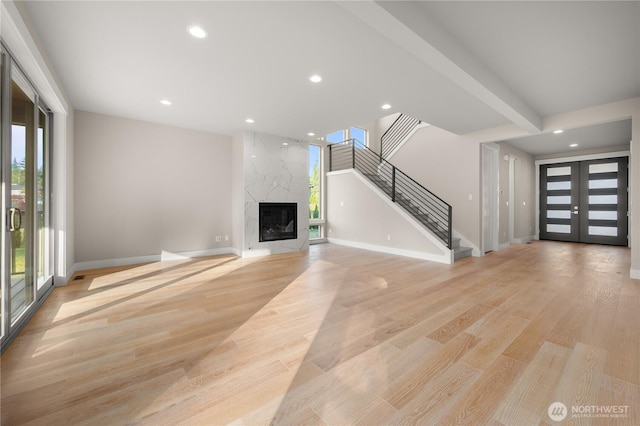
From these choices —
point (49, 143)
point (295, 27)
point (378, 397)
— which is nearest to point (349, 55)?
point (295, 27)

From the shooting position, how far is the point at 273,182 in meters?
6.48

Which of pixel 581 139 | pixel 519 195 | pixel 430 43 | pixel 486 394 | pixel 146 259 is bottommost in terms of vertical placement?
pixel 486 394

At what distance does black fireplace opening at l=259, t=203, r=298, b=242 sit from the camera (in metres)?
6.38

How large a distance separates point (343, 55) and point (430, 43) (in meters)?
0.95

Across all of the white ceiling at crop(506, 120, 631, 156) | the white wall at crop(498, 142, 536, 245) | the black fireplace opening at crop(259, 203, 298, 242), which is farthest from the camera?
the white wall at crop(498, 142, 536, 245)

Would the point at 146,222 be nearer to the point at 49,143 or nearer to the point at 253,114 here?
the point at 49,143

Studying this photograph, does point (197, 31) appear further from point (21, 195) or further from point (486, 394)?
point (486, 394)

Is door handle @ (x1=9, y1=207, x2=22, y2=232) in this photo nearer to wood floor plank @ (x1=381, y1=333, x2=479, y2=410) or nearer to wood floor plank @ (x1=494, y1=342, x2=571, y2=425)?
wood floor plank @ (x1=381, y1=333, x2=479, y2=410)

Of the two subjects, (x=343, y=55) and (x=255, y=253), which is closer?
(x=343, y=55)

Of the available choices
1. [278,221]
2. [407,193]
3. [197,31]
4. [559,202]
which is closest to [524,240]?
[559,202]

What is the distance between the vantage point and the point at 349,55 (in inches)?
119

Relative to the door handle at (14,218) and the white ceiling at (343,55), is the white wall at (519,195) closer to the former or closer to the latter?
the white ceiling at (343,55)

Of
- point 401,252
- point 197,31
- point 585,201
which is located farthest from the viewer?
point 585,201

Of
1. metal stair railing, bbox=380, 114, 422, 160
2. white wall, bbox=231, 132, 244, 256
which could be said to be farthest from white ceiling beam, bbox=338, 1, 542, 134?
white wall, bbox=231, 132, 244, 256
